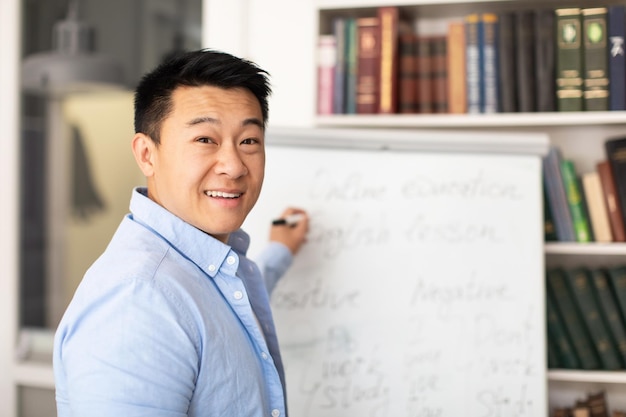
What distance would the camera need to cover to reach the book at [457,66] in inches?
85.4

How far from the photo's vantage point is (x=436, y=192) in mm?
1986

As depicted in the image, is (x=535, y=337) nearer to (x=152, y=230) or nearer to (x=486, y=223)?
(x=486, y=223)

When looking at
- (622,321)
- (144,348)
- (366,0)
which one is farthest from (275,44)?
(144,348)

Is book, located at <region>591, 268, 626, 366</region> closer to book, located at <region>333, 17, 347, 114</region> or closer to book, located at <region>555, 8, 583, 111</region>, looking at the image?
book, located at <region>555, 8, 583, 111</region>

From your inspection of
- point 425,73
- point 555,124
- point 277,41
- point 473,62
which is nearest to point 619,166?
point 555,124

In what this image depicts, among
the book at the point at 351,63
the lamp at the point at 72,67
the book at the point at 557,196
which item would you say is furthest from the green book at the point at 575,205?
the lamp at the point at 72,67

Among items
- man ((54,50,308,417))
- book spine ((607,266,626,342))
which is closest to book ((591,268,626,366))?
book spine ((607,266,626,342))

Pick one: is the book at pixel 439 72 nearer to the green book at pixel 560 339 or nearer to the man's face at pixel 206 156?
the green book at pixel 560 339

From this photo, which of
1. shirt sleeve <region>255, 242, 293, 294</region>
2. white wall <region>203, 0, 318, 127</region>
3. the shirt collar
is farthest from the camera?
white wall <region>203, 0, 318, 127</region>

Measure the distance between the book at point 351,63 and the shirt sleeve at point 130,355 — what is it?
1.30 metres

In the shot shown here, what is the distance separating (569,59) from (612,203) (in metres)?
0.46

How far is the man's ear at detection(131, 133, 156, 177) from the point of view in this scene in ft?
4.19

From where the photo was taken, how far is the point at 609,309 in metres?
2.11

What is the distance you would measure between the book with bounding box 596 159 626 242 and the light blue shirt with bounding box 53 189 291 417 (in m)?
1.30
